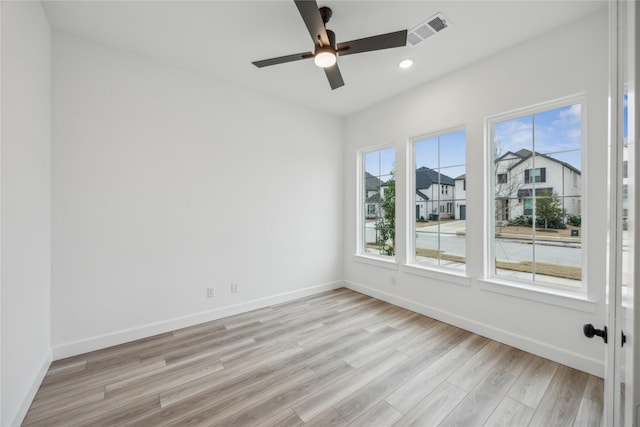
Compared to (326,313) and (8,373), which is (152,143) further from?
(326,313)

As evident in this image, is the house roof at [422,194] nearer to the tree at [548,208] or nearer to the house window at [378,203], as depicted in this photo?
the house window at [378,203]

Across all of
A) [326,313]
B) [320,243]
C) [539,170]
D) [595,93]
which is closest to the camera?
[595,93]

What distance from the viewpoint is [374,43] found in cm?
203

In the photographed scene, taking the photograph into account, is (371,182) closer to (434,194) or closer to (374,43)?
(434,194)

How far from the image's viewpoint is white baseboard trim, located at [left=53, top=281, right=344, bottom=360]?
7.97ft

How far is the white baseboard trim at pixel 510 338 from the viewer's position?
2162 mm

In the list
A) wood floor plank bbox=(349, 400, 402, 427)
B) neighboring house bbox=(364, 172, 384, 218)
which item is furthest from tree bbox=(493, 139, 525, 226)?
wood floor plank bbox=(349, 400, 402, 427)

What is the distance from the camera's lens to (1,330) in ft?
4.75

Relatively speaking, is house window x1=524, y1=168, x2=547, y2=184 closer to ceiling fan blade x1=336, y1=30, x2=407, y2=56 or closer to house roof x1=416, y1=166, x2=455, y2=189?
house roof x1=416, y1=166, x2=455, y2=189

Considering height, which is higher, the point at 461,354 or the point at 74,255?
the point at 74,255

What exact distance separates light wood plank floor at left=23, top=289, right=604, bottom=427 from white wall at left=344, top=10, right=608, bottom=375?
0.86 feet

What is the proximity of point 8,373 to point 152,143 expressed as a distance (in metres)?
2.13

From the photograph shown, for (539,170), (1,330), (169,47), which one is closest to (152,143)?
(169,47)

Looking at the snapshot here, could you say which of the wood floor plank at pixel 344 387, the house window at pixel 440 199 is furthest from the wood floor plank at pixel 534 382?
the house window at pixel 440 199
